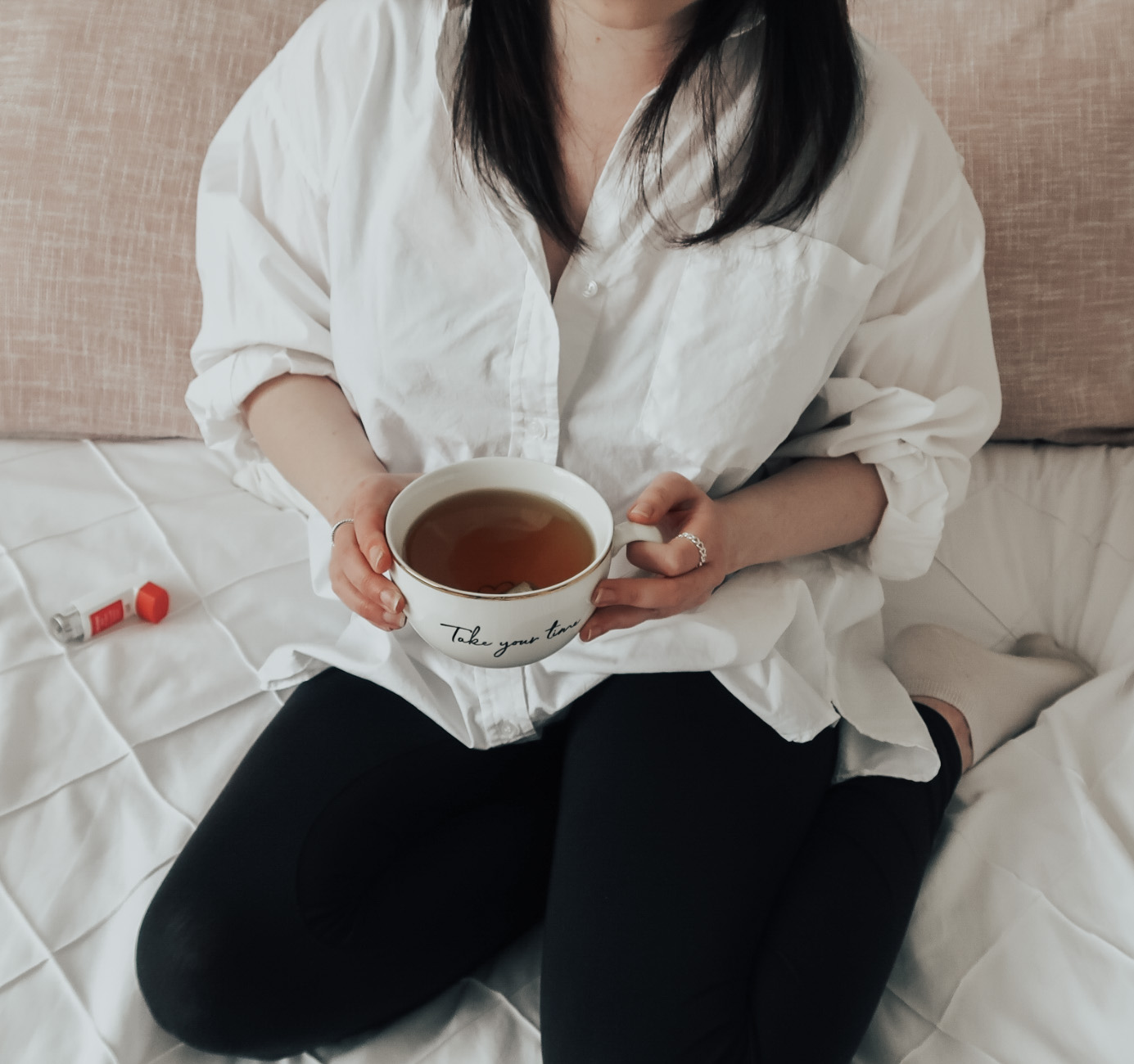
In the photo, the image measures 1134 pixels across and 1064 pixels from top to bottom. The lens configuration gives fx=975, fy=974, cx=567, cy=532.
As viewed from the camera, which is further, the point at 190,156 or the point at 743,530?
the point at 190,156

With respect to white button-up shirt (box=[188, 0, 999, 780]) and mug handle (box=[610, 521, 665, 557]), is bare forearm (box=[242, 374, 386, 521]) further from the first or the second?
mug handle (box=[610, 521, 665, 557])

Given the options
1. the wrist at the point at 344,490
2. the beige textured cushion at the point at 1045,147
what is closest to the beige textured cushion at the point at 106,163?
the wrist at the point at 344,490

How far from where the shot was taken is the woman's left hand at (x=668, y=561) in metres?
0.62

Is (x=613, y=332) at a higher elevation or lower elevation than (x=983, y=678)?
higher

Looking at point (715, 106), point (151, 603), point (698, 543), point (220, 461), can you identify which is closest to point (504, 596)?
point (698, 543)

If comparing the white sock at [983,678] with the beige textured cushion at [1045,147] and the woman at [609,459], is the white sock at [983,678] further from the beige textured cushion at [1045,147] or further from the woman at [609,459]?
the beige textured cushion at [1045,147]

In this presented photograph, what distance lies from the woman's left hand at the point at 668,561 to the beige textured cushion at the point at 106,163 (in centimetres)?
63

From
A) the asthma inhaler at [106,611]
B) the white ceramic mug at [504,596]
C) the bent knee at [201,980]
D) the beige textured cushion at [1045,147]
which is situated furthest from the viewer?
the beige textured cushion at [1045,147]

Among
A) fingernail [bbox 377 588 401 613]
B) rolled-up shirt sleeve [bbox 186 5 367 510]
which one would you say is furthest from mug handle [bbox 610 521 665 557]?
rolled-up shirt sleeve [bbox 186 5 367 510]

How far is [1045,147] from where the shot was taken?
39.8 inches

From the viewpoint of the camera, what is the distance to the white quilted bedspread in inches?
27.2

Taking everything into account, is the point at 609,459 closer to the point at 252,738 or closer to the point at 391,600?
the point at 391,600

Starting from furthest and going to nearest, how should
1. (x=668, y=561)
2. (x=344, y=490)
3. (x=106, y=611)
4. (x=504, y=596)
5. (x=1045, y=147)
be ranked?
(x=1045, y=147)
(x=106, y=611)
(x=344, y=490)
(x=668, y=561)
(x=504, y=596)

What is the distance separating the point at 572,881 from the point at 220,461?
644 millimetres
